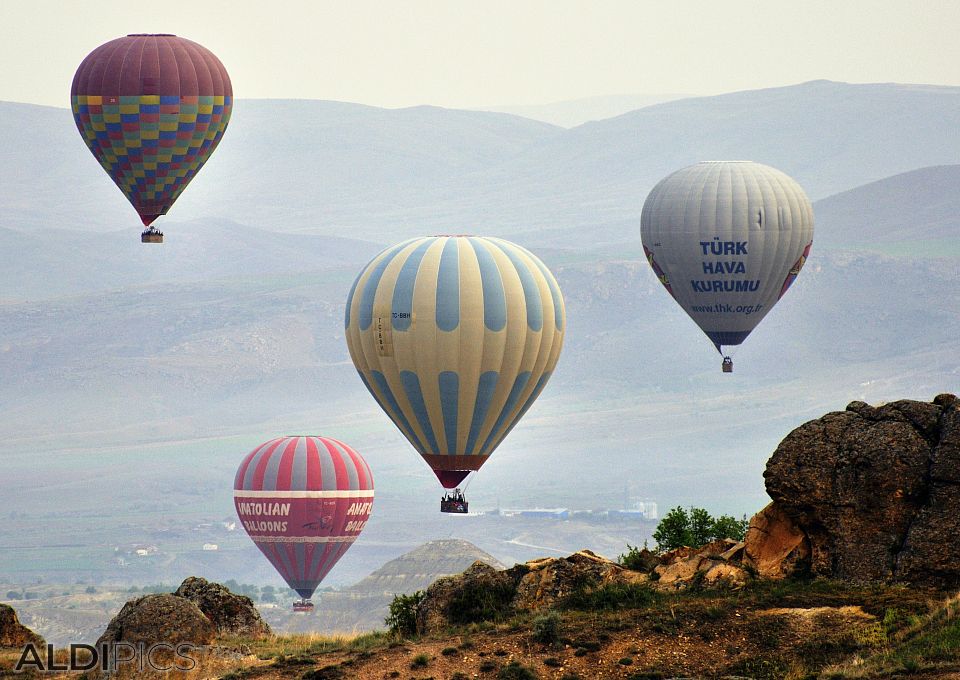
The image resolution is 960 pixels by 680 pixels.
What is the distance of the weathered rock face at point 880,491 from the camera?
35344mm

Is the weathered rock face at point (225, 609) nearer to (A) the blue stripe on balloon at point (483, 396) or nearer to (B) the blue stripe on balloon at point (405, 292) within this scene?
(B) the blue stripe on balloon at point (405, 292)

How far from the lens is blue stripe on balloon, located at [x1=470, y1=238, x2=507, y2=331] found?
66.6 m

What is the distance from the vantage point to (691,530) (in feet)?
144

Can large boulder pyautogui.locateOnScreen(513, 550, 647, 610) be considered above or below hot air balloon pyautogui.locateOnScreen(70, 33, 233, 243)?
below

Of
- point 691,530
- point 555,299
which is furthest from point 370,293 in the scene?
point 691,530

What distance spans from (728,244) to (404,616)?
56595 millimetres

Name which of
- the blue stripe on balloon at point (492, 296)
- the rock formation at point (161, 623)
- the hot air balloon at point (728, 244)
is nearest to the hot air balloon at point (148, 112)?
the blue stripe on balloon at point (492, 296)

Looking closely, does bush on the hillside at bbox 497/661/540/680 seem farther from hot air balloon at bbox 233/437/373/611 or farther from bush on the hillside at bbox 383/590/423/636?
hot air balloon at bbox 233/437/373/611

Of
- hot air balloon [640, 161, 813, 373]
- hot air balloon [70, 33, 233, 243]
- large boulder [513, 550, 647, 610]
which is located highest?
hot air balloon [70, 33, 233, 243]

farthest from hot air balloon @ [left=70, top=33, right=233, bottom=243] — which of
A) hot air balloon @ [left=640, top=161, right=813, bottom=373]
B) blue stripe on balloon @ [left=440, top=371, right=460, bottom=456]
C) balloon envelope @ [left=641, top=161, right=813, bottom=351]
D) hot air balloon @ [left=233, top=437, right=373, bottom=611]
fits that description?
hot air balloon @ [left=640, top=161, right=813, bottom=373]

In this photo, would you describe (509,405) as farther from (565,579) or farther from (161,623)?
(161,623)

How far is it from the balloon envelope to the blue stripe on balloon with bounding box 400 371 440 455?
95.9 feet

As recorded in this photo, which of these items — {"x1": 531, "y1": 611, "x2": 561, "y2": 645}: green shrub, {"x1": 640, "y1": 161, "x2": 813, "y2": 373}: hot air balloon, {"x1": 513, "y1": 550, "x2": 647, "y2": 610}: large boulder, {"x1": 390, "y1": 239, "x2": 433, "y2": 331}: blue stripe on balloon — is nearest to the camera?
{"x1": 531, "y1": 611, "x2": 561, "y2": 645}: green shrub

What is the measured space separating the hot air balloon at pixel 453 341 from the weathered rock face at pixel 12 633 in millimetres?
26704
